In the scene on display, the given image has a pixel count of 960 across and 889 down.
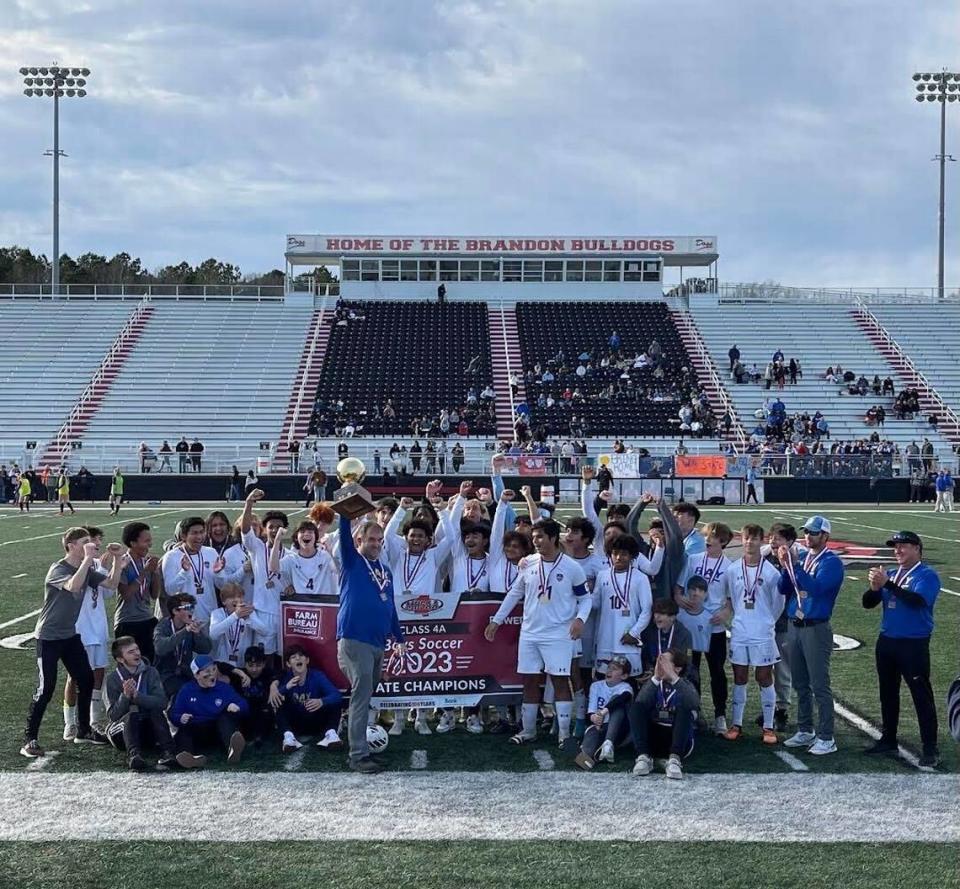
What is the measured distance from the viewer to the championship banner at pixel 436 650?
9.40m

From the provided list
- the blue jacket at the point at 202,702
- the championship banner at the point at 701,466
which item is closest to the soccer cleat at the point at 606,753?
the blue jacket at the point at 202,702

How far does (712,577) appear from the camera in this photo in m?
9.62

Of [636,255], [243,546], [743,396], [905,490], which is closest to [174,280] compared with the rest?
[636,255]

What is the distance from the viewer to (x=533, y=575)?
9.03 m

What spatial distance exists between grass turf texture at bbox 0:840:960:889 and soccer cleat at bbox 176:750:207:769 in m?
1.52

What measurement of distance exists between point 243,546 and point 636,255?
50159 millimetres

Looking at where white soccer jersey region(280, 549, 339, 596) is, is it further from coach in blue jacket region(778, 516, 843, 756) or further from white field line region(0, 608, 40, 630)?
A: white field line region(0, 608, 40, 630)

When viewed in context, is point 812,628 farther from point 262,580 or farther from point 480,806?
point 262,580

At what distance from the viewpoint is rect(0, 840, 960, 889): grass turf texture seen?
6.26 m

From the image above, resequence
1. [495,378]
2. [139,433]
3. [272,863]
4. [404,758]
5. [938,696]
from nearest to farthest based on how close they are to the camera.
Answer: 1. [272,863]
2. [404,758]
3. [938,696]
4. [139,433]
5. [495,378]

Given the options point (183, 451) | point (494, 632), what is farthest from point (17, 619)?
point (183, 451)

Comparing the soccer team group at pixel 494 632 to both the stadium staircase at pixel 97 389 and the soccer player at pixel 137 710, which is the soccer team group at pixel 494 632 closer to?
the soccer player at pixel 137 710

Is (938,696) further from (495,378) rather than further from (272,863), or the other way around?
(495,378)

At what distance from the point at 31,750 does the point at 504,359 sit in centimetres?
4357
